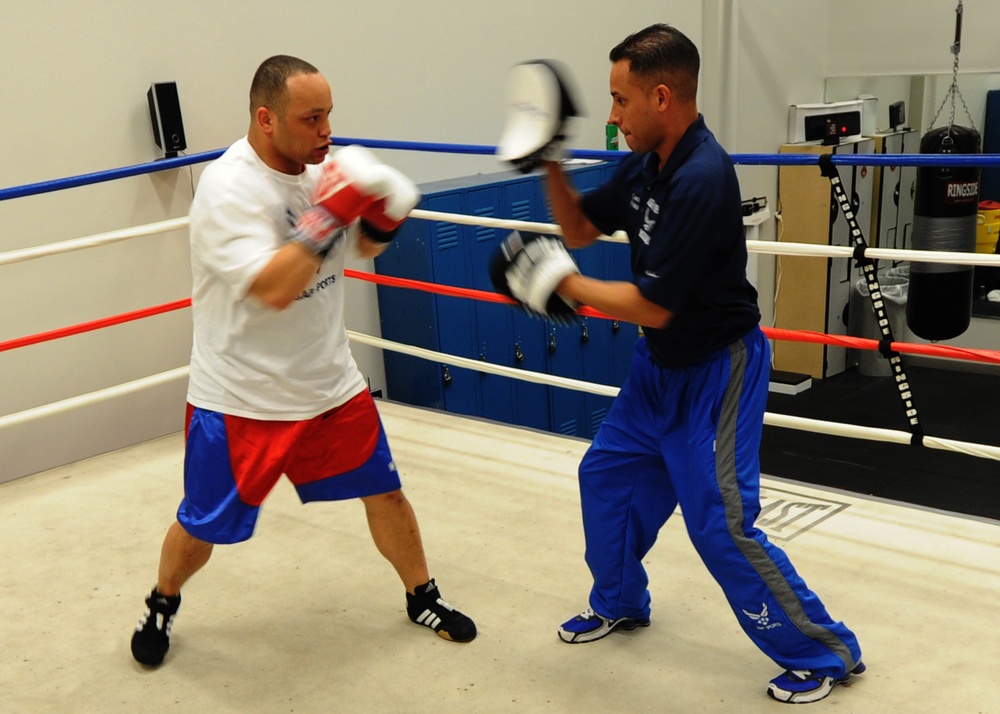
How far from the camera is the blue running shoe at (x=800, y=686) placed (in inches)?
77.2

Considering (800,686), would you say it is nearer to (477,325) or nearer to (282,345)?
(282,345)

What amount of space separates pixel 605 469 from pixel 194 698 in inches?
37.1

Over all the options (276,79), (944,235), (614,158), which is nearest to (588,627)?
(614,158)

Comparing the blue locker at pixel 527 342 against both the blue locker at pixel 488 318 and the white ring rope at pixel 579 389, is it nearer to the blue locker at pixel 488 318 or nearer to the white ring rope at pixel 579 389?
the blue locker at pixel 488 318

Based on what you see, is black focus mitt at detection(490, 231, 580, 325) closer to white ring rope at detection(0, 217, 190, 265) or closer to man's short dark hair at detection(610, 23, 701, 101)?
man's short dark hair at detection(610, 23, 701, 101)

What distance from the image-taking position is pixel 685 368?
6.38ft

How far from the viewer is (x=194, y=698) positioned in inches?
83.8

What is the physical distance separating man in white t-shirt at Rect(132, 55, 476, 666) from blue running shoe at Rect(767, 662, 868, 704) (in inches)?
25.8

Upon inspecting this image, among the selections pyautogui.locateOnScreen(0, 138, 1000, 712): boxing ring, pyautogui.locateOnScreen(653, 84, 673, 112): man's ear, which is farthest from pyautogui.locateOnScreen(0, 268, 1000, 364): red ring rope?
pyautogui.locateOnScreen(653, 84, 673, 112): man's ear

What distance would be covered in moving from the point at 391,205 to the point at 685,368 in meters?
0.61

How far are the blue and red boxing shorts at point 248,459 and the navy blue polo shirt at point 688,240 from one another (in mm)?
652

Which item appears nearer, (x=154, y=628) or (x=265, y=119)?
(x=265, y=119)

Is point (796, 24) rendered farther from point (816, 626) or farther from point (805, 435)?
point (816, 626)

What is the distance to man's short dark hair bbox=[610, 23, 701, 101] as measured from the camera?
5.78 feet
